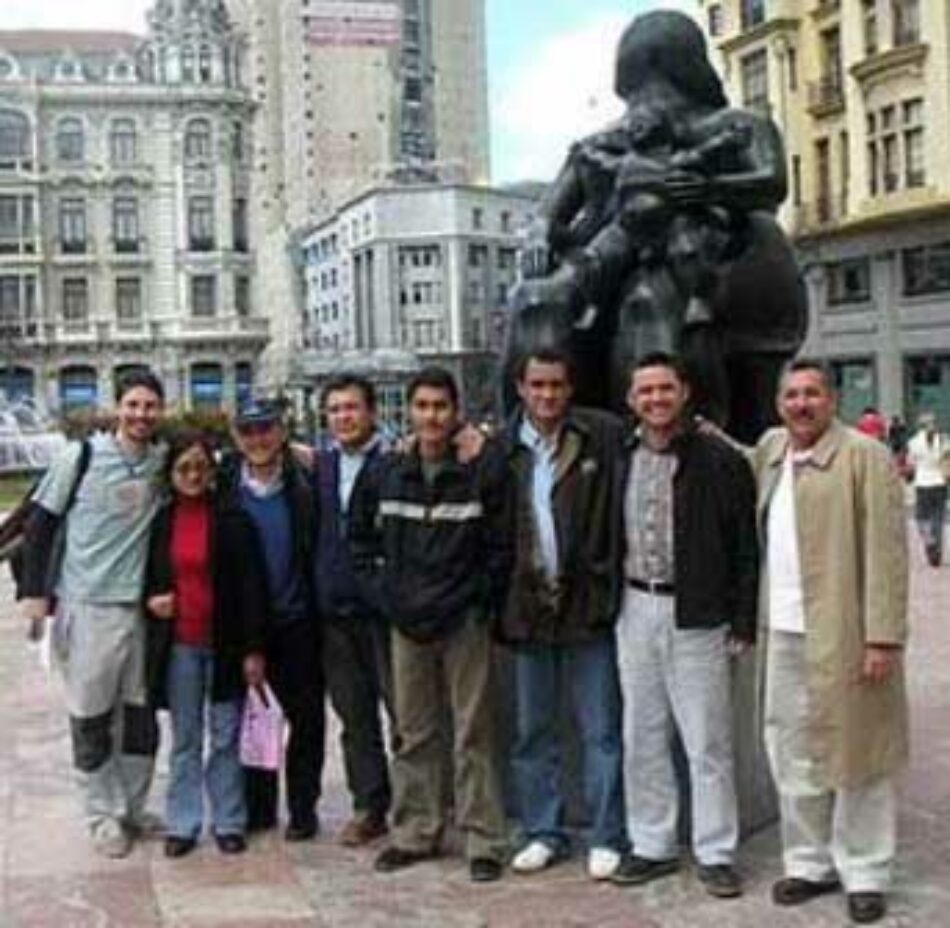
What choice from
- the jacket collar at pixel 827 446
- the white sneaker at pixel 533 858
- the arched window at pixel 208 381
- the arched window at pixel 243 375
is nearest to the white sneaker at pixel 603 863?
the white sneaker at pixel 533 858

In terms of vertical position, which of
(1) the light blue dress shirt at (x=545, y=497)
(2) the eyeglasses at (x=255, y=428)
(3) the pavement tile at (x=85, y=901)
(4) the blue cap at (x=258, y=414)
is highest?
(4) the blue cap at (x=258, y=414)

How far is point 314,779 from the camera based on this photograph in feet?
20.7

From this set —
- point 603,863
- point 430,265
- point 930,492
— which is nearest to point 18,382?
point 430,265

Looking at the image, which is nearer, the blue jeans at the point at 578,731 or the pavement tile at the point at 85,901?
the pavement tile at the point at 85,901

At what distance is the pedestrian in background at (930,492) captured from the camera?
15.8 m

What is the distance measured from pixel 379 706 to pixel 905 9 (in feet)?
105

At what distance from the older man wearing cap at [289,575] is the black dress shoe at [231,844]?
0.19 meters

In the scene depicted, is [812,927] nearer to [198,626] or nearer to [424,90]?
[198,626]

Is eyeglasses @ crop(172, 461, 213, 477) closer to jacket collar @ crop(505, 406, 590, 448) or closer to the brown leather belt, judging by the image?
jacket collar @ crop(505, 406, 590, 448)

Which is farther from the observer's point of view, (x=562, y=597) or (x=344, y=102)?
(x=344, y=102)

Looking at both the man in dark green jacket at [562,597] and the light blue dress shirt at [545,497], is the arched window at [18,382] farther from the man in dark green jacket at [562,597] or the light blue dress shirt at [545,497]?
the light blue dress shirt at [545,497]

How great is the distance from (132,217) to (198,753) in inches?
3184

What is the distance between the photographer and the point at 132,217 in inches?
3329

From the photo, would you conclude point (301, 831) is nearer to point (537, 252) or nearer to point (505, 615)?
point (505, 615)
